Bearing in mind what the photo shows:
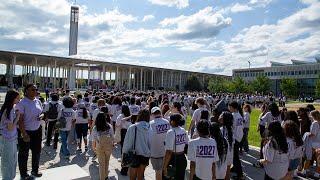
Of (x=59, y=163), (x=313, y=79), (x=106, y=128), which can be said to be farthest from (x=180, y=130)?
(x=313, y=79)

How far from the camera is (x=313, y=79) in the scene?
10262 centimetres

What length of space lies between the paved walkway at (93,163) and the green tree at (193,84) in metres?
96.5

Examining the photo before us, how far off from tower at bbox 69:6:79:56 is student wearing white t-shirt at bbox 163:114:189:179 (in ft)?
309

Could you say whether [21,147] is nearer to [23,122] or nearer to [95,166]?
[23,122]

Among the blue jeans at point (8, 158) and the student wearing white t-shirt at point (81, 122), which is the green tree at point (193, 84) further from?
the blue jeans at point (8, 158)

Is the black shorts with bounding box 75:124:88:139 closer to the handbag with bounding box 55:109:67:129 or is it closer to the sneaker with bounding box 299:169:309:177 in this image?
the handbag with bounding box 55:109:67:129

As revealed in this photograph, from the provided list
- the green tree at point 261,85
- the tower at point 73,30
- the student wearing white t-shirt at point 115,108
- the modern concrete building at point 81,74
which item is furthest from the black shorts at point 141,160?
the tower at point 73,30

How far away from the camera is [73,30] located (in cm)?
10056

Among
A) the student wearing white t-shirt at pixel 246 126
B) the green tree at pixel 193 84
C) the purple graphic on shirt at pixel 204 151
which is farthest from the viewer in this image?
the green tree at pixel 193 84

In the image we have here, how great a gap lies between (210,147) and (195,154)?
0.28 metres

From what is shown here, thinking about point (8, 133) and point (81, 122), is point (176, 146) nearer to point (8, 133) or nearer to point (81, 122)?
point (8, 133)

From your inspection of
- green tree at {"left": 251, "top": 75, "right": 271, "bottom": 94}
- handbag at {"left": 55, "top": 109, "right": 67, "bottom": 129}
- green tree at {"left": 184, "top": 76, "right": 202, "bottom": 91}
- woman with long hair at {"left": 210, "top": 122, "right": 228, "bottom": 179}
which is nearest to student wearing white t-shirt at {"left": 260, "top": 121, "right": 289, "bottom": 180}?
woman with long hair at {"left": 210, "top": 122, "right": 228, "bottom": 179}

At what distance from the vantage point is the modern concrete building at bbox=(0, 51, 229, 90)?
235ft

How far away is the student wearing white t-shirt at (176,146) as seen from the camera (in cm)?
636
